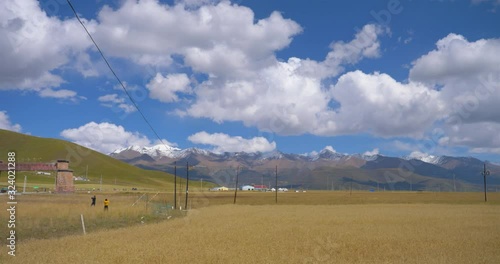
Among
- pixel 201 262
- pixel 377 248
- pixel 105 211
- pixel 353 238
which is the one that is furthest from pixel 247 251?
pixel 105 211

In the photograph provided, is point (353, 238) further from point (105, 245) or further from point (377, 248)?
point (105, 245)

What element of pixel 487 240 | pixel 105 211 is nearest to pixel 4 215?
pixel 105 211

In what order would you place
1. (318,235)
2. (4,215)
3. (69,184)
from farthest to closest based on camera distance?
1. (69,184)
2. (4,215)
3. (318,235)

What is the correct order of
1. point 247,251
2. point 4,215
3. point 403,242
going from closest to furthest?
point 247,251
point 403,242
point 4,215

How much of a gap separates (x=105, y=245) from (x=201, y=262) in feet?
19.7

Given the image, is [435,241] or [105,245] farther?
[435,241]

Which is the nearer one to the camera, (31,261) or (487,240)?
(31,261)

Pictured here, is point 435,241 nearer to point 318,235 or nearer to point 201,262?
point 318,235

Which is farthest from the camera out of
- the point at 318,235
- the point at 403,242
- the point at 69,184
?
the point at 69,184

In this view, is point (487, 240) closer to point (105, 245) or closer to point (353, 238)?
point (353, 238)

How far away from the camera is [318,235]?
86.2 feet

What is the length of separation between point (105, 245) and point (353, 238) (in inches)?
484

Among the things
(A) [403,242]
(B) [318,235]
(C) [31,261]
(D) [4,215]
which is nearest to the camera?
(C) [31,261]

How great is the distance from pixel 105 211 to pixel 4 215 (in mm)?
9413
